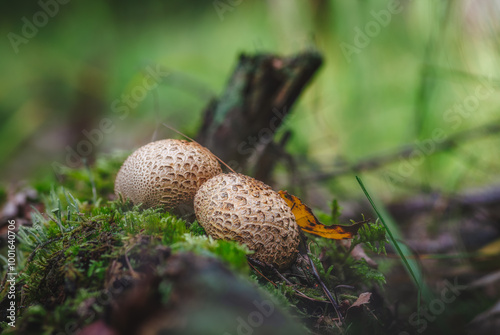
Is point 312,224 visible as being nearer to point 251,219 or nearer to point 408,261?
point 251,219

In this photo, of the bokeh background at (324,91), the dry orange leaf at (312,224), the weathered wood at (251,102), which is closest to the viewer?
the dry orange leaf at (312,224)

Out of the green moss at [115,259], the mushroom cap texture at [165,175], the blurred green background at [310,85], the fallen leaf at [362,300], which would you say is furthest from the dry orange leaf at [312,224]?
the blurred green background at [310,85]

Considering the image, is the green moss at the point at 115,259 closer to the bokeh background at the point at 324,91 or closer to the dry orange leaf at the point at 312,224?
the dry orange leaf at the point at 312,224

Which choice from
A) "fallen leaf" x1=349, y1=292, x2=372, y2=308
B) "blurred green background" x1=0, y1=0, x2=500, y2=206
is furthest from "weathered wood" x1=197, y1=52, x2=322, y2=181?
"fallen leaf" x1=349, y1=292, x2=372, y2=308

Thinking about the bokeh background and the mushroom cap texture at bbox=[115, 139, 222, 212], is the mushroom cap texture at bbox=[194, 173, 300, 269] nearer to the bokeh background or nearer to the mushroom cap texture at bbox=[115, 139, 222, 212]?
the mushroom cap texture at bbox=[115, 139, 222, 212]

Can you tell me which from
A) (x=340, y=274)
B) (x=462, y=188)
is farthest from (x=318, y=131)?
(x=340, y=274)
